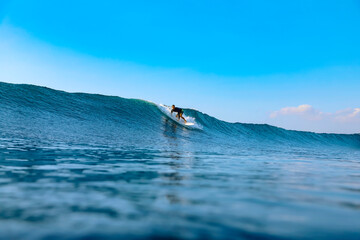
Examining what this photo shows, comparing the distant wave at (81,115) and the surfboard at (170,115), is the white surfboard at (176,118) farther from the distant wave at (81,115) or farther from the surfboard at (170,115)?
the distant wave at (81,115)

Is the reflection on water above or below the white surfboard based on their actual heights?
below

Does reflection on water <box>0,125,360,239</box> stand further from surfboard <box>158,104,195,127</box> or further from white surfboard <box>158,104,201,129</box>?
surfboard <box>158,104,195,127</box>

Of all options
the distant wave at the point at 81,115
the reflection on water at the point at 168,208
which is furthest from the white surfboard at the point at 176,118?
the reflection on water at the point at 168,208

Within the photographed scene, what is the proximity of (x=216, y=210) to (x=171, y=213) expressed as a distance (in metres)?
0.32

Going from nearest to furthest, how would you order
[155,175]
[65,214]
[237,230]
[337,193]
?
[237,230]
[65,214]
[337,193]
[155,175]

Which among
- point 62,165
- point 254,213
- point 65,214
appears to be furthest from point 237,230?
point 62,165

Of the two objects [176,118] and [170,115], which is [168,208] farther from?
[170,115]

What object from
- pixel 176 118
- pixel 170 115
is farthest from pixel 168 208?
pixel 170 115

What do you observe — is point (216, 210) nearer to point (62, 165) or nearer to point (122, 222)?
point (122, 222)

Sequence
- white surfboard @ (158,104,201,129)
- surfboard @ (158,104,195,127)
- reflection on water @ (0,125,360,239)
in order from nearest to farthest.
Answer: reflection on water @ (0,125,360,239)
white surfboard @ (158,104,201,129)
surfboard @ (158,104,195,127)

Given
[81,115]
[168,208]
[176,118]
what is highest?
[176,118]

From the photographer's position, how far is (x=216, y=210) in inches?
A: 67.6

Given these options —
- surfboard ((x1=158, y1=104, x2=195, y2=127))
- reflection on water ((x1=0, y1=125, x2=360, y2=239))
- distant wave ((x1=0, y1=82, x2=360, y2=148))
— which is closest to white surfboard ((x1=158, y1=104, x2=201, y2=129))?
surfboard ((x1=158, y1=104, x2=195, y2=127))

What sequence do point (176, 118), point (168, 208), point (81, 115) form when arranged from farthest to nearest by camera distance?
1. point (176, 118)
2. point (81, 115)
3. point (168, 208)
